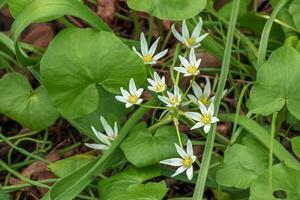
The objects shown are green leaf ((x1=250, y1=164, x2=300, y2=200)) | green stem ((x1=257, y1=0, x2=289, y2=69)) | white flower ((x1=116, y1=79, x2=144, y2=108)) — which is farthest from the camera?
green stem ((x1=257, y1=0, x2=289, y2=69))

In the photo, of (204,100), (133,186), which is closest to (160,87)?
(204,100)

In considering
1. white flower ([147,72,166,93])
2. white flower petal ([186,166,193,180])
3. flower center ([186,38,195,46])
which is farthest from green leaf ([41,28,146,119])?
white flower petal ([186,166,193,180])

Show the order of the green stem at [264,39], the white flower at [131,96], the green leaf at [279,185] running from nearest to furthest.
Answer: the green leaf at [279,185] → the white flower at [131,96] → the green stem at [264,39]

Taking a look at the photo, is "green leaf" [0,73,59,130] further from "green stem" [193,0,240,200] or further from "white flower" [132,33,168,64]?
"green stem" [193,0,240,200]

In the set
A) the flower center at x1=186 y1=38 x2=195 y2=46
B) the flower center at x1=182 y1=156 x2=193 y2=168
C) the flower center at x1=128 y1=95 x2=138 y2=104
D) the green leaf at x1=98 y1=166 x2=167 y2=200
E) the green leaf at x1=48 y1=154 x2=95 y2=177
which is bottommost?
the green leaf at x1=48 y1=154 x2=95 y2=177

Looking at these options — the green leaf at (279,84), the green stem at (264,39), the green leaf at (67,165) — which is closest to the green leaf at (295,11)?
the green stem at (264,39)

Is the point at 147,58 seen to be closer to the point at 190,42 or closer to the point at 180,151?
the point at 190,42

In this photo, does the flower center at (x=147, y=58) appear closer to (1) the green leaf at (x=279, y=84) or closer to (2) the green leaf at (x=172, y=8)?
(2) the green leaf at (x=172, y=8)
